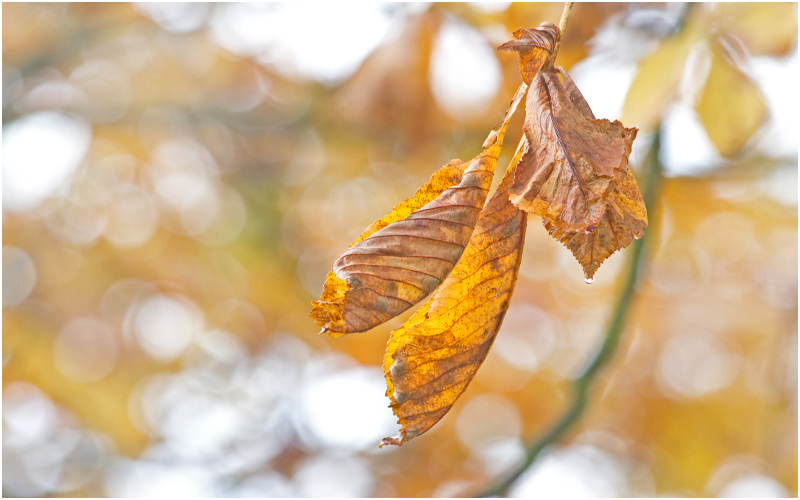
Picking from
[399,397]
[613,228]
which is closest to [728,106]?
[613,228]

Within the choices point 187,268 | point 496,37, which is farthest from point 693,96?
point 187,268

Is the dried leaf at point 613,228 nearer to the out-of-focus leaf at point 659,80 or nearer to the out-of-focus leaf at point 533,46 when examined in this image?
the out-of-focus leaf at point 533,46

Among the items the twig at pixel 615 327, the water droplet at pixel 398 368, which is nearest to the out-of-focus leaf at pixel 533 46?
the water droplet at pixel 398 368

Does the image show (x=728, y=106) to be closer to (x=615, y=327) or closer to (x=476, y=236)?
(x=615, y=327)

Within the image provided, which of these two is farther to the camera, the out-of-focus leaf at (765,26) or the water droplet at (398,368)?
the out-of-focus leaf at (765,26)

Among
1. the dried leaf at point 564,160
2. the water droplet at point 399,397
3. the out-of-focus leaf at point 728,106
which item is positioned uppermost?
the out-of-focus leaf at point 728,106

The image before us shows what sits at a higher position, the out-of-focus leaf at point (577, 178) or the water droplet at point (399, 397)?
the out-of-focus leaf at point (577, 178)
